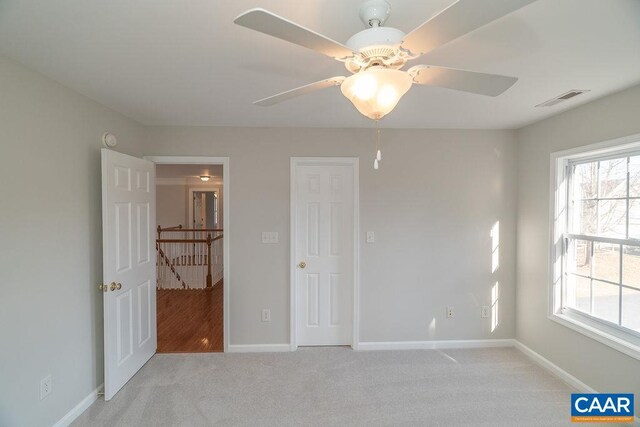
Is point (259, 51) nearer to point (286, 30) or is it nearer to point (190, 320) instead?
point (286, 30)

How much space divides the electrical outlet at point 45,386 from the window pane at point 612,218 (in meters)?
4.27

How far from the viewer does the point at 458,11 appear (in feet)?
2.64

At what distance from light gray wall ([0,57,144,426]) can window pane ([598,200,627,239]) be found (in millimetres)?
4191

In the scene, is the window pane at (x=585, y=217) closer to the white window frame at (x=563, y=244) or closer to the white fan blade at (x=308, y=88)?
the white window frame at (x=563, y=244)

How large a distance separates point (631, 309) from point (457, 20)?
270 centimetres

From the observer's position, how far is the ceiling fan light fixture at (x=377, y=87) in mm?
1026

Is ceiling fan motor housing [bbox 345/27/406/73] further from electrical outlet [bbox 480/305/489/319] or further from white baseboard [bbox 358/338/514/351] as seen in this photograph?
electrical outlet [bbox 480/305/489/319]

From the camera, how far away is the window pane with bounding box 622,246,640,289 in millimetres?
2119

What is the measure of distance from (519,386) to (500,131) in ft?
8.37

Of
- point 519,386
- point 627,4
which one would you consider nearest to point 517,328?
point 519,386

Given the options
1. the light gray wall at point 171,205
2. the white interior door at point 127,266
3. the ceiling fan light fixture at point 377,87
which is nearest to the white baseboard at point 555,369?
the ceiling fan light fixture at point 377,87

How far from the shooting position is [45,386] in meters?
1.90

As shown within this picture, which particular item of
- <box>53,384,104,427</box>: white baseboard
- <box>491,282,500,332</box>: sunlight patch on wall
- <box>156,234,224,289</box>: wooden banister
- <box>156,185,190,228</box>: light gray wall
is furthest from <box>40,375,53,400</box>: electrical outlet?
<box>156,185,190,228</box>: light gray wall

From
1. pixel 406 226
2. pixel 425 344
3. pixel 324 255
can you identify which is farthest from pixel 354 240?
pixel 425 344
